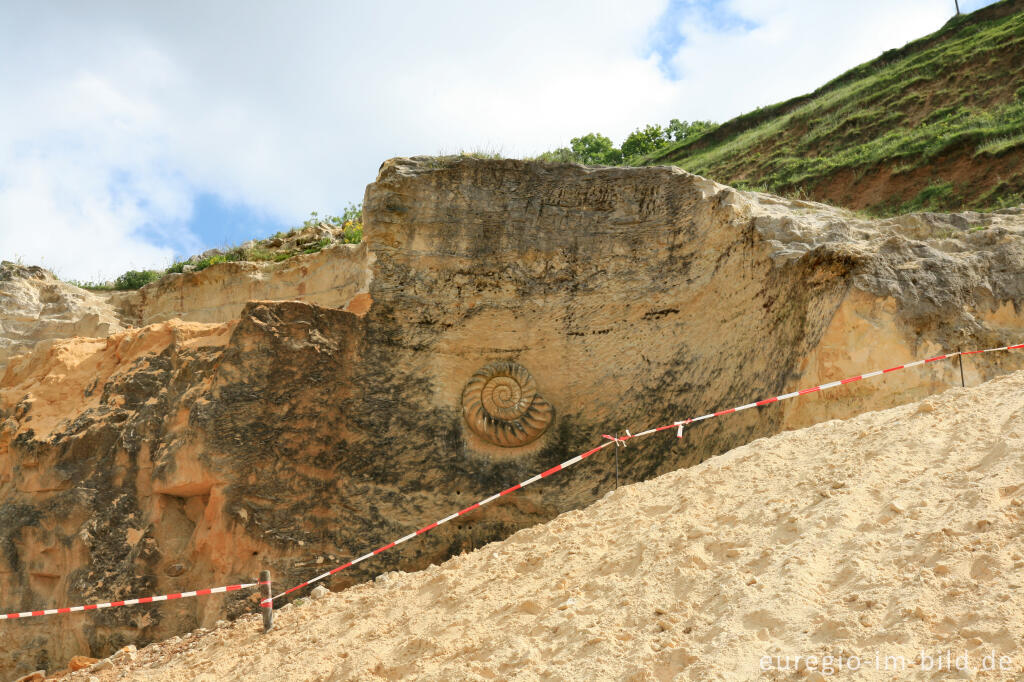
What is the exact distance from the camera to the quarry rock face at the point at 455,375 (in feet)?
23.3

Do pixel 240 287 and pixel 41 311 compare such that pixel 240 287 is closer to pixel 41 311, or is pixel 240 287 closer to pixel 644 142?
pixel 41 311

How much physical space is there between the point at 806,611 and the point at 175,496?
5.92 meters

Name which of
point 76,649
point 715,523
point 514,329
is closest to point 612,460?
point 514,329

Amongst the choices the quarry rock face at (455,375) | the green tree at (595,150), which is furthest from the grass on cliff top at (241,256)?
the green tree at (595,150)

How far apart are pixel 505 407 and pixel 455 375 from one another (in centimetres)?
63

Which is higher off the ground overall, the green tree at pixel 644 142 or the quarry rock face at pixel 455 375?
the green tree at pixel 644 142

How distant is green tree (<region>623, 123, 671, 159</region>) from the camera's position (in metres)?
36.0

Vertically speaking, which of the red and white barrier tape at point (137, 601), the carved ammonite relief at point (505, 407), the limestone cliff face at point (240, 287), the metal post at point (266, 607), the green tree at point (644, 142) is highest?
the green tree at point (644, 142)

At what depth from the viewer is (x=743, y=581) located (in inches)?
167

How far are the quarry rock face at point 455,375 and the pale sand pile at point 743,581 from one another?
1232 millimetres

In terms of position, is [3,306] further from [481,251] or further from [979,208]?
[979,208]

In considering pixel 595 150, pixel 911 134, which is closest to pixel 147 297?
pixel 911 134

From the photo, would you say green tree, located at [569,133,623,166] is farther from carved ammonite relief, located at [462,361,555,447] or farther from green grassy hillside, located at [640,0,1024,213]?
carved ammonite relief, located at [462,361,555,447]

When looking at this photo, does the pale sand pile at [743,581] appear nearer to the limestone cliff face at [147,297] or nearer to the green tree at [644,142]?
the limestone cliff face at [147,297]
